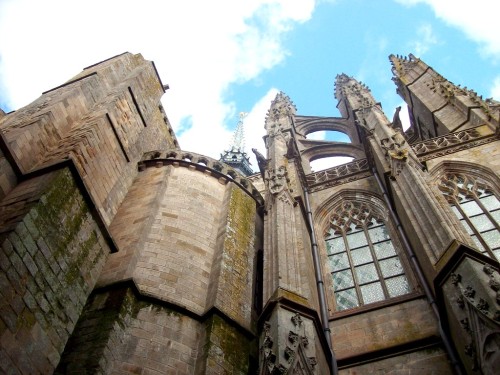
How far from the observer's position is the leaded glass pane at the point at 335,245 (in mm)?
10525

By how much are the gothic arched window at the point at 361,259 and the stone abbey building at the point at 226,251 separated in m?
0.04

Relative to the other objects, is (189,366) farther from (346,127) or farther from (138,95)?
(346,127)

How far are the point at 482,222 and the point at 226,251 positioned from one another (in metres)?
5.10

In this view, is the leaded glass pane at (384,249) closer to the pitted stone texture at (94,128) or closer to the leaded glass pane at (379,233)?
the leaded glass pane at (379,233)

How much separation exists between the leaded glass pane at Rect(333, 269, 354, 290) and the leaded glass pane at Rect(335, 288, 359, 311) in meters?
0.17

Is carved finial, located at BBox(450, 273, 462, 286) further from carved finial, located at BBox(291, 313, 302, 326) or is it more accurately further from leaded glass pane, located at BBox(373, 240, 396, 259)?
leaded glass pane, located at BBox(373, 240, 396, 259)

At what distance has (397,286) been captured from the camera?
8.95 m

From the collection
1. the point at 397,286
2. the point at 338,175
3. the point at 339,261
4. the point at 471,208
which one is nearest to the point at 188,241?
the point at 339,261

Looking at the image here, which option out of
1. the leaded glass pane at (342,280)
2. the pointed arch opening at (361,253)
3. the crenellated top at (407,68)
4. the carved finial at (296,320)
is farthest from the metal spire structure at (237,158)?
the carved finial at (296,320)

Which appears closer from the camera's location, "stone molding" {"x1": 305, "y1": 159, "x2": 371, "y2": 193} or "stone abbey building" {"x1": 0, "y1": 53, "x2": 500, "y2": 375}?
"stone abbey building" {"x1": 0, "y1": 53, "x2": 500, "y2": 375}

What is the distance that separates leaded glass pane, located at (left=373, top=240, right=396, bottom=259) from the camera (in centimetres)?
983

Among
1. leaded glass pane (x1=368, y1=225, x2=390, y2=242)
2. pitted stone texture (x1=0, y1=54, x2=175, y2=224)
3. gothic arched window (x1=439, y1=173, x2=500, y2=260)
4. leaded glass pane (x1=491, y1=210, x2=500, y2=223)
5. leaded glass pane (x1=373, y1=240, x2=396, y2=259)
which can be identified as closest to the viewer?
pitted stone texture (x1=0, y1=54, x2=175, y2=224)

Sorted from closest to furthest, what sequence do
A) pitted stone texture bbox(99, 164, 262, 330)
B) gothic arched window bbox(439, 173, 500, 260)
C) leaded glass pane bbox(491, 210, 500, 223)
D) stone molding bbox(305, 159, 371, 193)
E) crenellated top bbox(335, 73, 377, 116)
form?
1. pitted stone texture bbox(99, 164, 262, 330)
2. gothic arched window bbox(439, 173, 500, 260)
3. leaded glass pane bbox(491, 210, 500, 223)
4. stone molding bbox(305, 159, 371, 193)
5. crenellated top bbox(335, 73, 377, 116)

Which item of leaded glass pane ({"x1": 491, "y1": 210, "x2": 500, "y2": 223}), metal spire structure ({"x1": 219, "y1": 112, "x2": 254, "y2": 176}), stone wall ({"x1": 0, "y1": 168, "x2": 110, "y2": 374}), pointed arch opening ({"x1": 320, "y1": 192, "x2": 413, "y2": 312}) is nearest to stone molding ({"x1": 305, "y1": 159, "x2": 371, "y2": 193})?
pointed arch opening ({"x1": 320, "y1": 192, "x2": 413, "y2": 312})
